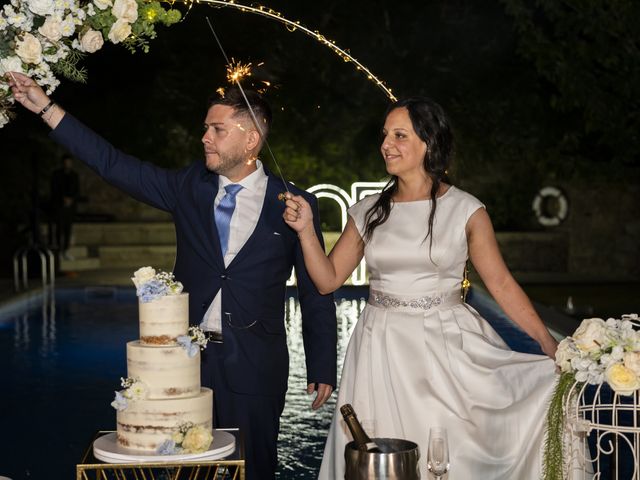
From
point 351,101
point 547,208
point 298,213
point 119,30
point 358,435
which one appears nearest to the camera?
point 358,435

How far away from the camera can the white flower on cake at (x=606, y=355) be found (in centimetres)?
355

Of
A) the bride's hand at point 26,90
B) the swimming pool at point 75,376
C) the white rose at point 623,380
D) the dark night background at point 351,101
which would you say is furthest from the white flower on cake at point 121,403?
the dark night background at point 351,101

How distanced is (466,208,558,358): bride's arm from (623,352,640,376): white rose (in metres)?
0.79

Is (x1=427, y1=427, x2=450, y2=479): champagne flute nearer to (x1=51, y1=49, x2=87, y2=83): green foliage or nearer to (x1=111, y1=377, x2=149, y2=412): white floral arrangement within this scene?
(x1=111, y1=377, x2=149, y2=412): white floral arrangement

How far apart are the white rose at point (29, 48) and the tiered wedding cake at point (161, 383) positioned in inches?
33.7

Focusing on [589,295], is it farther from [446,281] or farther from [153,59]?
[446,281]

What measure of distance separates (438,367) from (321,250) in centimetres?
62

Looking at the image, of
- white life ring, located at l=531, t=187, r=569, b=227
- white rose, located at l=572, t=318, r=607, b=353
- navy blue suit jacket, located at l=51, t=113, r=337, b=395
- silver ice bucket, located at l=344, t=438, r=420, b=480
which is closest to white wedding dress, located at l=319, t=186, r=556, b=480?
navy blue suit jacket, located at l=51, t=113, r=337, b=395

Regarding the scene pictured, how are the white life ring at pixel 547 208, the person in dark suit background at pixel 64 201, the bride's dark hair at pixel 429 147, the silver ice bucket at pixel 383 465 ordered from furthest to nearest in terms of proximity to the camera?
the white life ring at pixel 547 208 < the person in dark suit background at pixel 64 201 < the bride's dark hair at pixel 429 147 < the silver ice bucket at pixel 383 465

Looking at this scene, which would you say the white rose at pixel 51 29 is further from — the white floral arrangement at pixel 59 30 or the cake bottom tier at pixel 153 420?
the cake bottom tier at pixel 153 420

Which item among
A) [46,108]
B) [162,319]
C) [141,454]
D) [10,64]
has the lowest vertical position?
[141,454]

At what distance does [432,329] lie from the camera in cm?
448

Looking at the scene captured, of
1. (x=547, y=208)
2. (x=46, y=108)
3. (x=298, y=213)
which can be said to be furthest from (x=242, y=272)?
(x=547, y=208)

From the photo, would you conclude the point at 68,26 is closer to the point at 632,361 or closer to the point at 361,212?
the point at 361,212
